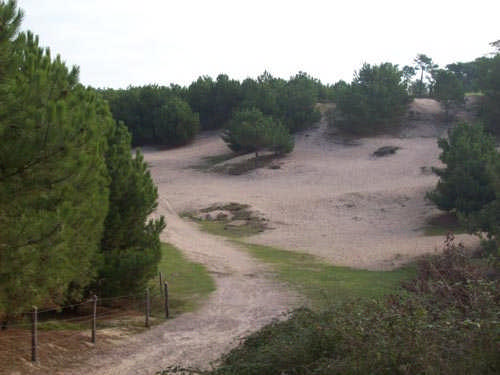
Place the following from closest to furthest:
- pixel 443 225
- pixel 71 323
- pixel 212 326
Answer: pixel 71 323 < pixel 212 326 < pixel 443 225

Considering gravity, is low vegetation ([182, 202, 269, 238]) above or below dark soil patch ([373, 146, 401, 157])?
below

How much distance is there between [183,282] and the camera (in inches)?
827

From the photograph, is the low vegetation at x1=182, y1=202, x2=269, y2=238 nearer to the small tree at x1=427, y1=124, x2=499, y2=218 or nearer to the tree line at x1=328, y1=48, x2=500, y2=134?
the small tree at x1=427, y1=124, x2=499, y2=218

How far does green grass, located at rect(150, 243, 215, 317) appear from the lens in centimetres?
1778

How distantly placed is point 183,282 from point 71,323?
6720 millimetres

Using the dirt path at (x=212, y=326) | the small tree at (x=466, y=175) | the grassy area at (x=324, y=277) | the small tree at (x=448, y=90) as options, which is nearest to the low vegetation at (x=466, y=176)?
the small tree at (x=466, y=175)

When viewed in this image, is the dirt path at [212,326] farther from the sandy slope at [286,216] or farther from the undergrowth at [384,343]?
the undergrowth at [384,343]

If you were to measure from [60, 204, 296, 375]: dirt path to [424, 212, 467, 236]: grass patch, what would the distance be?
1160 cm

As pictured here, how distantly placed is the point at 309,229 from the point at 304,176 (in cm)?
1531

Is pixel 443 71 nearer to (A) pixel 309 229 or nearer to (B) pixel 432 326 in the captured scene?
(A) pixel 309 229

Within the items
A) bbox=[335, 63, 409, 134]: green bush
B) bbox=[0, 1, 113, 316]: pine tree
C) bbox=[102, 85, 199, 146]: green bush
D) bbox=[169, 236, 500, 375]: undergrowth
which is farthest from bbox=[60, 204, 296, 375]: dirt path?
bbox=[102, 85, 199, 146]: green bush

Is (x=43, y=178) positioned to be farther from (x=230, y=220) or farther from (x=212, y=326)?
(x=230, y=220)

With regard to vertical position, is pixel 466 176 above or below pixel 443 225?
above

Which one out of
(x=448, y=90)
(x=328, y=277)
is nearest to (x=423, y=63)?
(x=448, y=90)
